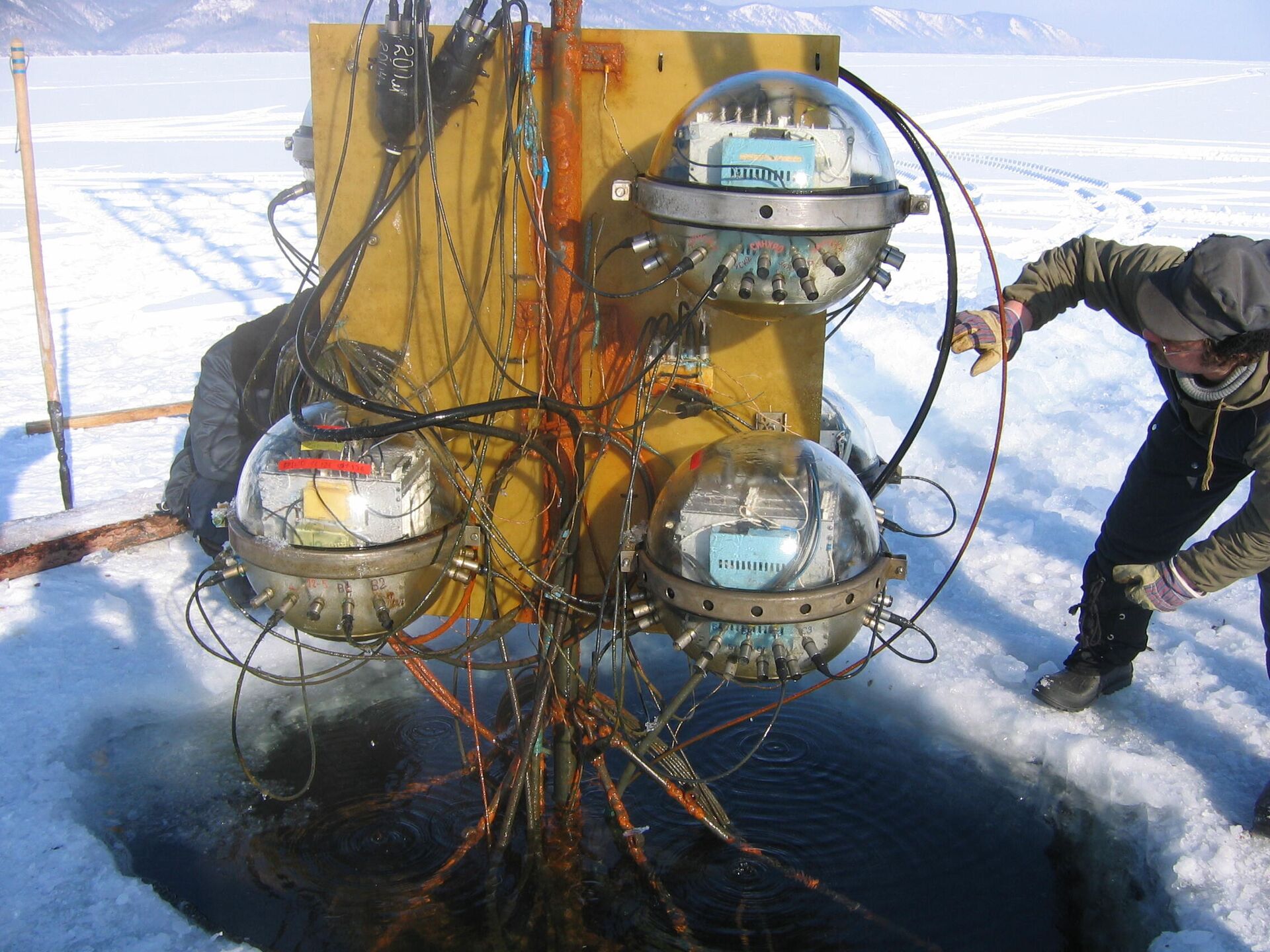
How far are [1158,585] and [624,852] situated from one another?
5.72 feet

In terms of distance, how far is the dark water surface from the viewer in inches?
121

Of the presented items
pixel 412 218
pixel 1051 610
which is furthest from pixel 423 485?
pixel 1051 610

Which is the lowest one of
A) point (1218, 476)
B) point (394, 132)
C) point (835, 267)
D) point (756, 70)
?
point (1218, 476)

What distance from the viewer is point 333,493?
2.63 metres

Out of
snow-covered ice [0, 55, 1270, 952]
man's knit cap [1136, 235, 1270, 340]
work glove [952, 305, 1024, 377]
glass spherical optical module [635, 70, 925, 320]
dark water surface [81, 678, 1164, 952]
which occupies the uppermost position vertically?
glass spherical optical module [635, 70, 925, 320]

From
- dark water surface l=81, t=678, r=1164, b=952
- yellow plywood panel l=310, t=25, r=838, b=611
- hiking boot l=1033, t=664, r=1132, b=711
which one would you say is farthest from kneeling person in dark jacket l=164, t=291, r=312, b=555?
hiking boot l=1033, t=664, r=1132, b=711

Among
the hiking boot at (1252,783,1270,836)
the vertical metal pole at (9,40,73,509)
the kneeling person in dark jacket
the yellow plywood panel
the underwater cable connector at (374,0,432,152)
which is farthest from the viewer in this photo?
the vertical metal pole at (9,40,73,509)

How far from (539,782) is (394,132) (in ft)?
6.30

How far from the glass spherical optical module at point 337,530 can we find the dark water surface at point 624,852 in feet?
3.00

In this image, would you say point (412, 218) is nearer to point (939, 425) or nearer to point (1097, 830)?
point (1097, 830)

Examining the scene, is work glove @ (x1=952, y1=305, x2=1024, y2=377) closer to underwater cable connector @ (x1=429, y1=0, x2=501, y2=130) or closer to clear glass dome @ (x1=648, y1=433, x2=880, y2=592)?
clear glass dome @ (x1=648, y1=433, x2=880, y2=592)

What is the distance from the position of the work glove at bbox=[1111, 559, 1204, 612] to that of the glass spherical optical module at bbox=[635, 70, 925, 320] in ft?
3.82

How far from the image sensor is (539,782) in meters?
3.28

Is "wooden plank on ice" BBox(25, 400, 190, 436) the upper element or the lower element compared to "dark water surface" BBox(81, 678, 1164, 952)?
upper
